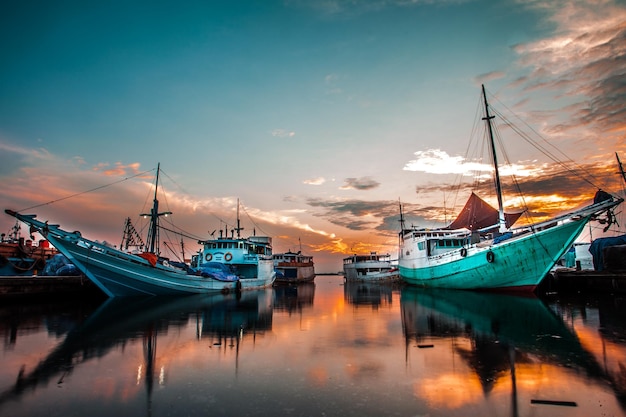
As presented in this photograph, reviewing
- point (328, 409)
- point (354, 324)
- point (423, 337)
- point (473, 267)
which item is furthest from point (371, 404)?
point (473, 267)

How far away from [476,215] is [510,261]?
982 inches

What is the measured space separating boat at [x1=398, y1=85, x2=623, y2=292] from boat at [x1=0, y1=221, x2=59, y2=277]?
3559 cm

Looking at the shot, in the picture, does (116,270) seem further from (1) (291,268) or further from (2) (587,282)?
(1) (291,268)

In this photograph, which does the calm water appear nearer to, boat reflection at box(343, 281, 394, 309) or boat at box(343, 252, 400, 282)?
boat reflection at box(343, 281, 394, 309)

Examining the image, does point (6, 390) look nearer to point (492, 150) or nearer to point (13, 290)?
point (13, 290)

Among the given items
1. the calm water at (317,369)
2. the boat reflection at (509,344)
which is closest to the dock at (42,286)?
the calm water at (317,369)

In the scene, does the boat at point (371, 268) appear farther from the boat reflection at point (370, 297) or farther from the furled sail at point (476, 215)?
the boat reflection at point (370, 297)

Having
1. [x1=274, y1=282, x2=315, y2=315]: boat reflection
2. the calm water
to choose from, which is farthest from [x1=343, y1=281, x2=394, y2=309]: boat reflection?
the calm water

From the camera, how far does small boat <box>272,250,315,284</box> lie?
212 ft

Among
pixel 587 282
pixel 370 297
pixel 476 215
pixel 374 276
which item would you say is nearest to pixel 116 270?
pixel 370 297

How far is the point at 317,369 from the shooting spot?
7.30 meters

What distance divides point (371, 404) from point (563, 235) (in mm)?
23441

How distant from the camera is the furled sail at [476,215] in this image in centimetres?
4691

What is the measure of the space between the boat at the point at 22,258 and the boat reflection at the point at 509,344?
30694 mm
